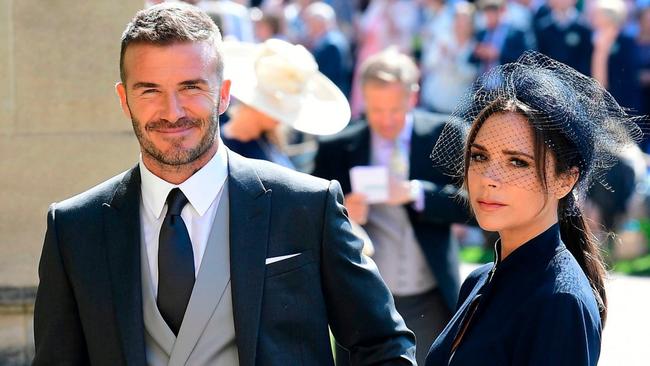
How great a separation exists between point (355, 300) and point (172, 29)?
0.89 meters

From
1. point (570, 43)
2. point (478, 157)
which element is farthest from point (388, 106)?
point (570, 43)

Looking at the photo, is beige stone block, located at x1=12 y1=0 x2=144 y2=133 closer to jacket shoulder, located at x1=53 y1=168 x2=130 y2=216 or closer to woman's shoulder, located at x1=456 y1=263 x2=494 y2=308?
jacket shoulder, located at x1=53 y1=168 x2=130 y2=216

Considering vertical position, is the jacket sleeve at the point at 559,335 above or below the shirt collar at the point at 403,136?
above

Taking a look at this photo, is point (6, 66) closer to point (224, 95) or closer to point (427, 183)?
point (224, 95)

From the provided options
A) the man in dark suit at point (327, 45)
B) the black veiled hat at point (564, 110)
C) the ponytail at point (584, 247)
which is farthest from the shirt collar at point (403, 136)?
the man in dark suit at point (327, 45)

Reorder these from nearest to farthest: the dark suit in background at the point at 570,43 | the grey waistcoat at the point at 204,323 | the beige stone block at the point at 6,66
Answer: the grey waistcoat at the point at 204,323, the beige stone block at the point at 6,66, the dark suit in background at the point at 570,43

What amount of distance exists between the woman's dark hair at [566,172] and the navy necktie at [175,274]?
2.93 ft

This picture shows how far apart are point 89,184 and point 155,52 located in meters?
1.80

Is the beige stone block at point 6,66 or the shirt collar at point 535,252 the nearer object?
the shirt collar at point 535,252

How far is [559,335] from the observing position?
2.90 m

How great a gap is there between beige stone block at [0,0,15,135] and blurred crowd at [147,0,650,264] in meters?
4.73

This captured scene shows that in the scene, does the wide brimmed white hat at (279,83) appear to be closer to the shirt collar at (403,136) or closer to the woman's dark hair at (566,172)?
the shirt collar at (403,136)

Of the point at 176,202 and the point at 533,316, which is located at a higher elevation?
the point at 176,202

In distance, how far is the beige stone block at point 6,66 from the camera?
185 inches
